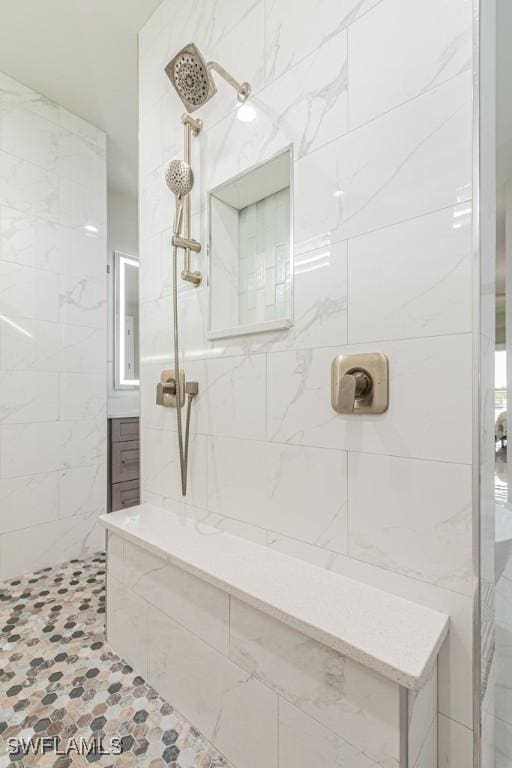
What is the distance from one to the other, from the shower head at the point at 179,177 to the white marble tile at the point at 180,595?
1.30 meters

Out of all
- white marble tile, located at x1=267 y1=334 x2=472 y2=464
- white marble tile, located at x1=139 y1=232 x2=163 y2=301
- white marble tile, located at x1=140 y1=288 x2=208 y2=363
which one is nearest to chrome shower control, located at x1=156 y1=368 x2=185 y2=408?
white marble tile, located at x1=140 y1=288 x2=208 y2=363

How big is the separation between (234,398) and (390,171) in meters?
0.79

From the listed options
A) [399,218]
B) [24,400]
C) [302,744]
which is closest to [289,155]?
[399,218]

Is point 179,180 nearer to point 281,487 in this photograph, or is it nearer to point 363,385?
point 363,385

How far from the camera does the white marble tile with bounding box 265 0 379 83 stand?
1004 millimetres

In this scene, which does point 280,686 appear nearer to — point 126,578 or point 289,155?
point 126,578

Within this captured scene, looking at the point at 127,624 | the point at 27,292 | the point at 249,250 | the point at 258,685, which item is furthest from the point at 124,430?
the point at 258,685

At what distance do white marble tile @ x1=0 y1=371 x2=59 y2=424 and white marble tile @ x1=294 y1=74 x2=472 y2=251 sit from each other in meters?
1.75

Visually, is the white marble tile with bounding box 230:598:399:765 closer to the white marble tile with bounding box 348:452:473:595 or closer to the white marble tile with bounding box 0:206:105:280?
the white marble tile with bounding box 348:452:473:595

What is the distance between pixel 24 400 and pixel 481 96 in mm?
2289

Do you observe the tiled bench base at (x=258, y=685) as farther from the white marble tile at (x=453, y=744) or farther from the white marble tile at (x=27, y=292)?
the white marble tile at (x=27, y=292)

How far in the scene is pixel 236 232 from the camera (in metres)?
1.45

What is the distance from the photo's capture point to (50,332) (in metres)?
2.17

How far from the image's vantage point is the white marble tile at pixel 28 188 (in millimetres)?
2000
